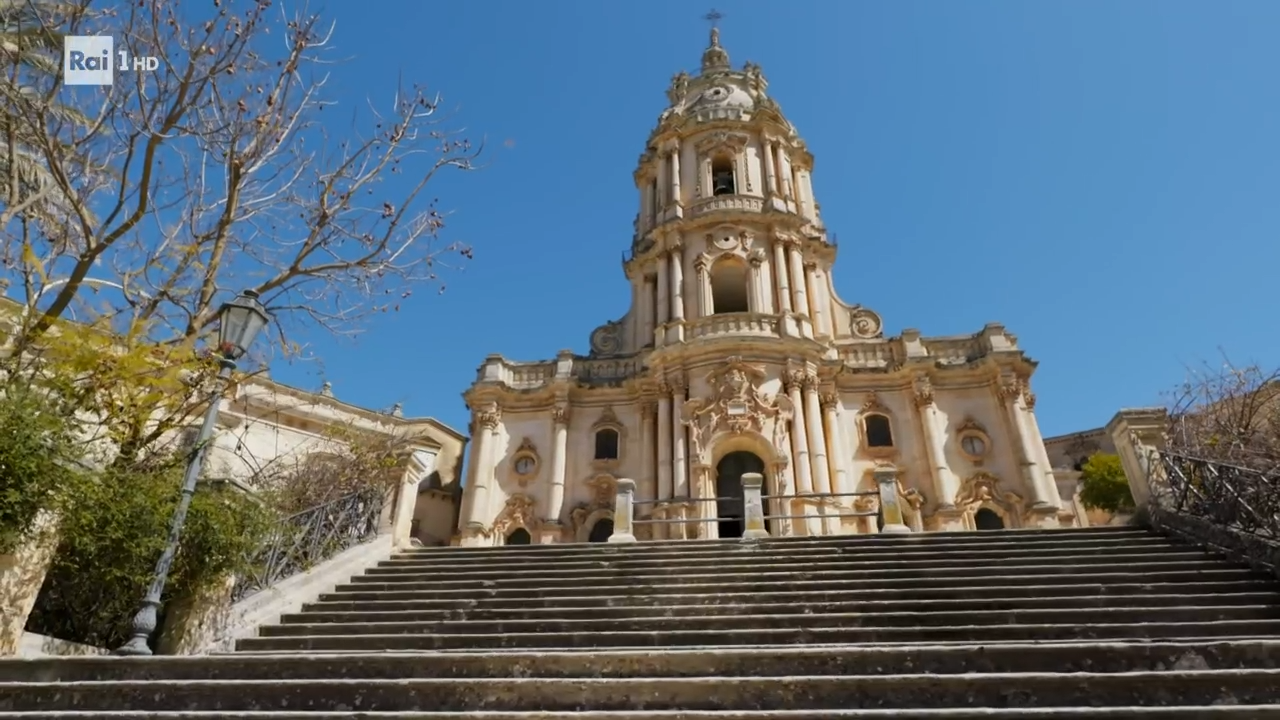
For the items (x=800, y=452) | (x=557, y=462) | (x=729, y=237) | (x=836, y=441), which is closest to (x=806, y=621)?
(x=800, y=452)

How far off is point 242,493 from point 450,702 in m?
4.64

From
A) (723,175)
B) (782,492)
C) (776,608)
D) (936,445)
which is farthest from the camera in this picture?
(723,175)

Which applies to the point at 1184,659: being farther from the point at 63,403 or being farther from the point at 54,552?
the point at 63,403

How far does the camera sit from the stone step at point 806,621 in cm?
733

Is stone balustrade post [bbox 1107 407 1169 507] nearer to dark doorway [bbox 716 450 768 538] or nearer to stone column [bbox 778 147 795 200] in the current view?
dark doorway [bbox 716 450 768 538]

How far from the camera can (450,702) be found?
208 inches

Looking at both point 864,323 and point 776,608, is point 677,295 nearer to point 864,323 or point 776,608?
point 864,323

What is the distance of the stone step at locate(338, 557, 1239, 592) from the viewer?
30.8ft

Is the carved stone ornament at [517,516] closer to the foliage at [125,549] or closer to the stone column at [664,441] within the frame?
the stone column at [664,441]

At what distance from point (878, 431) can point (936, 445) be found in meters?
1.89

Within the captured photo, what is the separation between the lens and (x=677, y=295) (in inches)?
989

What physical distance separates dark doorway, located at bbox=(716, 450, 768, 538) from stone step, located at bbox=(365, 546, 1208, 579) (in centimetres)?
1003

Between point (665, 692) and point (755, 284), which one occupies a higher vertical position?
point (755, 284)

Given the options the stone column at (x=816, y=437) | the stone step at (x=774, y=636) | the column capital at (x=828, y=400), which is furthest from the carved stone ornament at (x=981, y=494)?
the stone step at (x=774, y=636)
